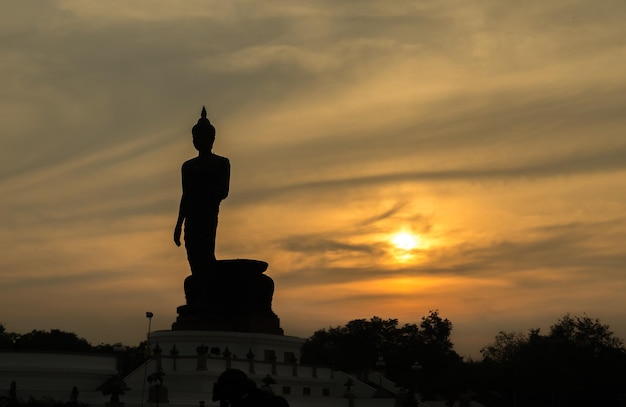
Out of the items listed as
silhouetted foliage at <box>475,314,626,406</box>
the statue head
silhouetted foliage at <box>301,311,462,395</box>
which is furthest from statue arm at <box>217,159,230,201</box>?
silhouetted foliage at <box>301,311,462,395</box>

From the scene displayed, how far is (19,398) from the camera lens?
109 ft

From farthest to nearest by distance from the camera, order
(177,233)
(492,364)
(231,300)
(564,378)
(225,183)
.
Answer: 1. (492,364)
2. (564,378)
3. (177,233)
4. (225,183)
5. (231,300)

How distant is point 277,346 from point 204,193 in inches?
283

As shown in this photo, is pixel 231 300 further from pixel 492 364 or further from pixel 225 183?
pixel 492 364

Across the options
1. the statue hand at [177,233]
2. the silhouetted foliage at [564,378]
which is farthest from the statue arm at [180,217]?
the silhouetted foliage at [564,378]

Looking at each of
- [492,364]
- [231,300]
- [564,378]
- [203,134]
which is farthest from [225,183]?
[492,364]

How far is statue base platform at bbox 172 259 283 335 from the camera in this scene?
133ft

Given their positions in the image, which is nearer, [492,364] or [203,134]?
[203,134]

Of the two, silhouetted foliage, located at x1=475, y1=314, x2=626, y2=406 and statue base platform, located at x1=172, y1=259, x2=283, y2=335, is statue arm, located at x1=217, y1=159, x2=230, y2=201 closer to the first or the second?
statue base platform, located at x1=172, y1=259, x2=283, y2=335

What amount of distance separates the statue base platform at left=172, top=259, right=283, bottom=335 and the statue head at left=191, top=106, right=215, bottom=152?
16.3ft

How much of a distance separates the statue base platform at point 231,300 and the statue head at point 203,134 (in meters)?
4.98

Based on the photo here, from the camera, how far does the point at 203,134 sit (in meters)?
42.3

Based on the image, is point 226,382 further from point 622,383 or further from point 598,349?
point 598,349

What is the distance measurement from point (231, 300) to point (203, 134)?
7.07m
